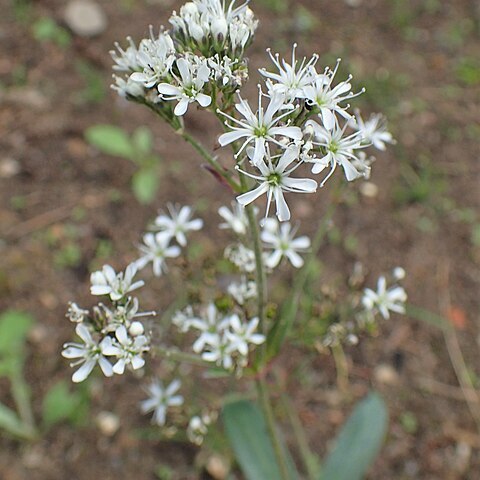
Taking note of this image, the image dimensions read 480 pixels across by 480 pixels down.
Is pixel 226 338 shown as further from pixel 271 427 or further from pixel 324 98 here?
pixel 324 98

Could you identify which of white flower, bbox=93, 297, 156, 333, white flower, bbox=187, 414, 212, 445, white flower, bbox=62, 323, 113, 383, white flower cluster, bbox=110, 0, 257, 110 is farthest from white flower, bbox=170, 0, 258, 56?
white flower, bbox=187, 414, 212, 445

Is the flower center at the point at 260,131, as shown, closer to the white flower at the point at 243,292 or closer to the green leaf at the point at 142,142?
the white flower at the point at 243,292

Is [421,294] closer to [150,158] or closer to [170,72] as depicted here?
[150,158]

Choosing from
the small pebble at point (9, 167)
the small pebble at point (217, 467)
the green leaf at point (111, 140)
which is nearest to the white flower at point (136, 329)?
the small pebble at point (217, 467)

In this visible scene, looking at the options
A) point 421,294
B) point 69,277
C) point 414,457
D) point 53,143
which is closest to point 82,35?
point 53,143

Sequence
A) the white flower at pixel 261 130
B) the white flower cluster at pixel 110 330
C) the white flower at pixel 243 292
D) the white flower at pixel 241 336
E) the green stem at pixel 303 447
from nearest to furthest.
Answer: the white flower at pixel 261 130 → the white flower cluster at pixel 110 330 → the white flower at pixel 241 336 → the white flower at pixel 243 292 → the green stem at pixel 303 447
